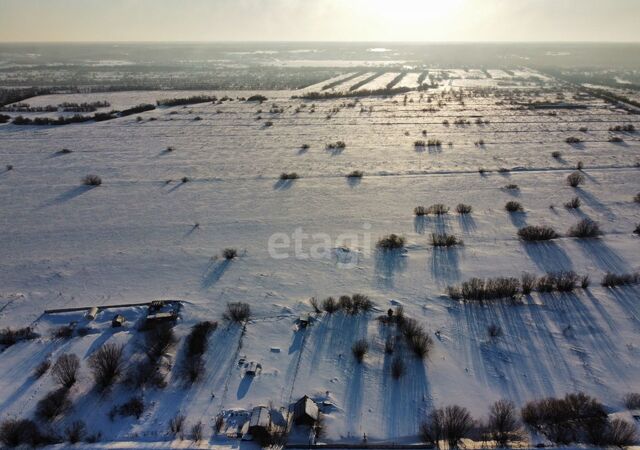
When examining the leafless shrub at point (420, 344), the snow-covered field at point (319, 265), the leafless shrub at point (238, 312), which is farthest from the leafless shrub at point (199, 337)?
the leafless shrub at point (420, 344)

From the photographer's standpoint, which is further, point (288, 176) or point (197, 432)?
point (288, 176)

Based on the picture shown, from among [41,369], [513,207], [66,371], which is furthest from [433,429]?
[513,207]

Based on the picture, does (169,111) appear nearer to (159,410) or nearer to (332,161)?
(332,161)

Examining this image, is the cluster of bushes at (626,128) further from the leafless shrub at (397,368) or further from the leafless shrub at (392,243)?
the leafless shrub at (397,368)

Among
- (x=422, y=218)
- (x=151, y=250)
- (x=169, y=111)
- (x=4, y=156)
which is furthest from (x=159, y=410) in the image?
(x=169, y=111)

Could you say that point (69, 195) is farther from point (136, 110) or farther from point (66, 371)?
point (136, 110)

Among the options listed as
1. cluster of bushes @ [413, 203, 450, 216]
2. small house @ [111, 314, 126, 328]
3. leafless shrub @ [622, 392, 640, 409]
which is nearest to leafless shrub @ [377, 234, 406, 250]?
cluster of bushes @ [413, 203, 450, 216]
